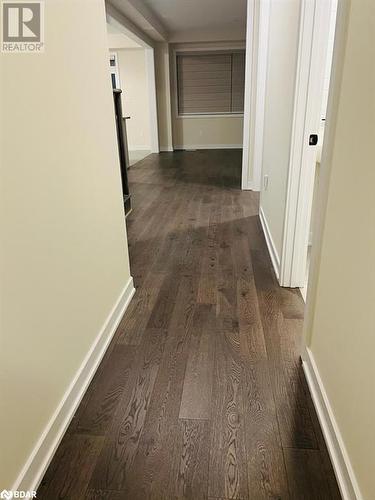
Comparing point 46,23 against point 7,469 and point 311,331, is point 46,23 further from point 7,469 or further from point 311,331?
point 311,331

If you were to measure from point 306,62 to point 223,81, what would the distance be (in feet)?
24.1

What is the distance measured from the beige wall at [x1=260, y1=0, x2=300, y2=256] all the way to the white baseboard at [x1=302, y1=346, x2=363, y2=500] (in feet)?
3.51

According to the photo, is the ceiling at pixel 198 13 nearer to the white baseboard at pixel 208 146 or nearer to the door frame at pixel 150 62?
the door frame at pixel 150 62

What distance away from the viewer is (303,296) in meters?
2.22

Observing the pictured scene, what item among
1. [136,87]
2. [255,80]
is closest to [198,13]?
[255,80]

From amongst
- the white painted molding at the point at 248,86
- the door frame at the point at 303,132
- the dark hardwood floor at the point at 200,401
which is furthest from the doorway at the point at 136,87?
the door frame at the point at 303,132

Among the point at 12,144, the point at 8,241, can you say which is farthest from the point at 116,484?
the point at 12,144

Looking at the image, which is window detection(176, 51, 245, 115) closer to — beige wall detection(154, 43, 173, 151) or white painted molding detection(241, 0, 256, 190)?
beige wall detection(154, 43, 173, 151)

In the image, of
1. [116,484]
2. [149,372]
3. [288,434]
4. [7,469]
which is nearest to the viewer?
[7,469]

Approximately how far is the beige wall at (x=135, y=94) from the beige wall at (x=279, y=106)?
5886 mm

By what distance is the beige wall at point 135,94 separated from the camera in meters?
8.41

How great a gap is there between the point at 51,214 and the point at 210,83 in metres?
8.28

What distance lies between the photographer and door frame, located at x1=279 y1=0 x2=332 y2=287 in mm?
1755

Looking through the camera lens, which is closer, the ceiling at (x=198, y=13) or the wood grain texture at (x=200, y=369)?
the wood grain texture at (x=200, y=369)
